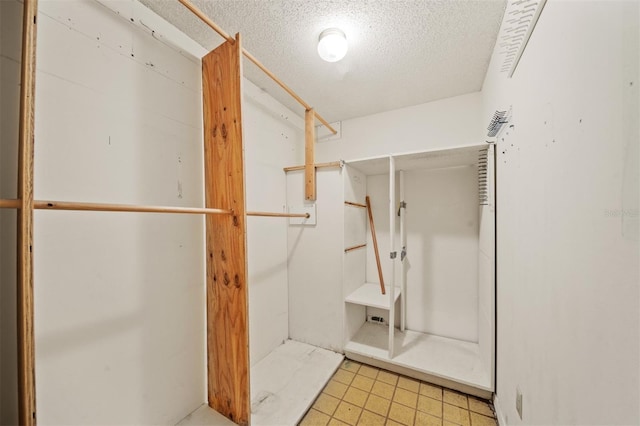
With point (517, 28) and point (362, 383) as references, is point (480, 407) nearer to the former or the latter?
point (362, 383)

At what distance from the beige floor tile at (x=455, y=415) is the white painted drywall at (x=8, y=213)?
2080 millimetres

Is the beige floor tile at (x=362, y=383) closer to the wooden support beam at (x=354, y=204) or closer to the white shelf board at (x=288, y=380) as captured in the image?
the white shelf board at (x=288, y=380)

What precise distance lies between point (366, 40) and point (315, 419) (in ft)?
7.95

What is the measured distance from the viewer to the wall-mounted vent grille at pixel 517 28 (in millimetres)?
882

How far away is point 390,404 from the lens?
1581 millimetres

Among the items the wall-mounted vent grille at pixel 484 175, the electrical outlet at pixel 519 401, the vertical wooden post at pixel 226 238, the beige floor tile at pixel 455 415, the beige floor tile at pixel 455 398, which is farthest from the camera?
the wall-mounted vent grille at pixel 484 175

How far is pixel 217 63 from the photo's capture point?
1.34 metres

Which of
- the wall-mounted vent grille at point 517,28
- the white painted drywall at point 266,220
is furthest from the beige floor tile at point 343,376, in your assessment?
the wall-mounted vent grille at point 517,28

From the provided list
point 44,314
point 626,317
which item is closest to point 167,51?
point 44,314

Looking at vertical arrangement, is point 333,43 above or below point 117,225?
above

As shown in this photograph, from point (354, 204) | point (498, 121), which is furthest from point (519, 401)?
point (354, 204)

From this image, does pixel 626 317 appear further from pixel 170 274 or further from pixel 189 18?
pixel 189 18

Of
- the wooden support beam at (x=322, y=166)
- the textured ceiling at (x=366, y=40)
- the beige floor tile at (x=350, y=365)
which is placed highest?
the textured ceiling at (x=366, y=40)

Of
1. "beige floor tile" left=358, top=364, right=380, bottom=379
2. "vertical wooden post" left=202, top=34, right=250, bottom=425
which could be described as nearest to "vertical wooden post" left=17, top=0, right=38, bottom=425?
"vertical wooden post" left=202, top=34, right=250, bottom=425
